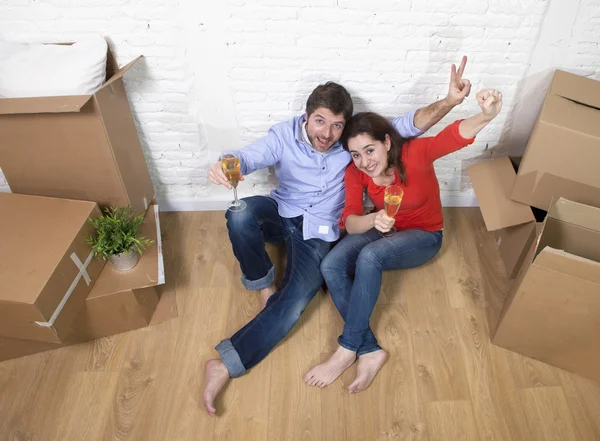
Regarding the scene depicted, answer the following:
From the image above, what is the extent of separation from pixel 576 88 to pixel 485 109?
58 centimetres

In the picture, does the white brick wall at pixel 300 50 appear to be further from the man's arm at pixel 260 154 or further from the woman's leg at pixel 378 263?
the woman's leg at pixel 378 263

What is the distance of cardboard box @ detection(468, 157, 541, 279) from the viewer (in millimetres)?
1886

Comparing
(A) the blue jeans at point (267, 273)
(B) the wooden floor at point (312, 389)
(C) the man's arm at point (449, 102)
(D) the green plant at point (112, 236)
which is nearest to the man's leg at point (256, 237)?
(A) the blue jeans at point (267, 273)

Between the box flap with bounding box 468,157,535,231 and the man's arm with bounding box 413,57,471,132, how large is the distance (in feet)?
1.40

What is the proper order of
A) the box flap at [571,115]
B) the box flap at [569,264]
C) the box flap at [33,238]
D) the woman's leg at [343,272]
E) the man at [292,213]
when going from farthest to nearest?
the woman's leg at [343,272], the man at [292,213], the box flap at [571,115], the box flap at [33,238], the box flap at [569,264]

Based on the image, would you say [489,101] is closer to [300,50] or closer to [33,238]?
[300,50]

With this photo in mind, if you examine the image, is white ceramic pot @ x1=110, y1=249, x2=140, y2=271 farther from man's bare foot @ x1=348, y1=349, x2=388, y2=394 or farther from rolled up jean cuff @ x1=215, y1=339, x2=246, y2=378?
man's bare foot @ x1=348, y1=349, x2=388, y2=394

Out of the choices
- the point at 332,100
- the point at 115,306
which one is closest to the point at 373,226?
the point at 332,100

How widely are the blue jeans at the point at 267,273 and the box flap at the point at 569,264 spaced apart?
0.82 metres

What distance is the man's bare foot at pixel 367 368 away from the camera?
170 centimetres

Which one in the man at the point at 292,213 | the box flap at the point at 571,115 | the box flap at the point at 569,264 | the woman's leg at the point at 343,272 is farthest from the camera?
the woman's leg at the point at 343,272

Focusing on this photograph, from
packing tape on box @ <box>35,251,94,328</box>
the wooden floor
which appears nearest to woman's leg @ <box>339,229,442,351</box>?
the wooden floor

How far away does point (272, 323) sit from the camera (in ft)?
5.86

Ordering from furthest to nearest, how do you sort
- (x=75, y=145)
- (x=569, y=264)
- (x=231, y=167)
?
1. (x=75, y=145)
2. (x=231, y=167)
3. (x=569, y=264)
